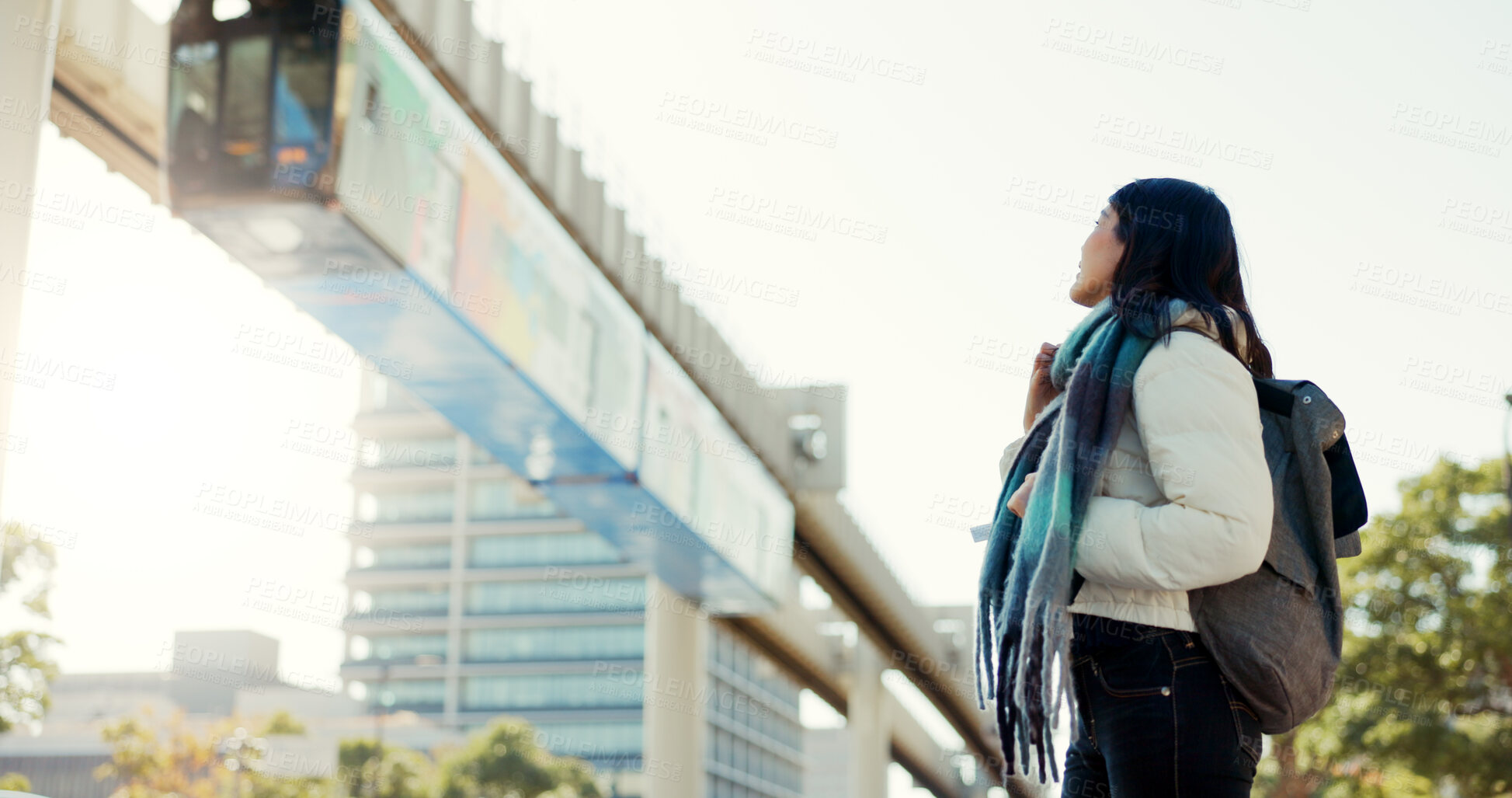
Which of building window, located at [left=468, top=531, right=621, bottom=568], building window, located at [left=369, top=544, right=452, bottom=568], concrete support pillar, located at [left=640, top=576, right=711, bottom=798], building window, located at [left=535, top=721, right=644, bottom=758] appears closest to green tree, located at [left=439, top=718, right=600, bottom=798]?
building window, located at [left=535, top=721, right=644, bottom=758]

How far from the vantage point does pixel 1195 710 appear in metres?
2.13

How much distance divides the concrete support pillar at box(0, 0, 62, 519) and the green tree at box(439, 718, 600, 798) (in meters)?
57.0

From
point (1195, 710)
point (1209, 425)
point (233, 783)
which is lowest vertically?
point (233, 783)

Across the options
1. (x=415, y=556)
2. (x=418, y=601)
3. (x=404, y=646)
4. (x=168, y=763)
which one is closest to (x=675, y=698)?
(x=168, y=763)

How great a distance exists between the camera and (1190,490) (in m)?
2.16

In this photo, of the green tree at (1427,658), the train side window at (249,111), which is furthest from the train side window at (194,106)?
the green tree at (1427,658)

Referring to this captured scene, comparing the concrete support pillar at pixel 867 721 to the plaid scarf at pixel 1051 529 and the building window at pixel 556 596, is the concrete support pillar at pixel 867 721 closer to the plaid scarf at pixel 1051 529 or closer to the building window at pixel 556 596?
the plaid scarf at pixel 1051 529

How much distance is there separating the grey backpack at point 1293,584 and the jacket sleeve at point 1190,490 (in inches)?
2.9

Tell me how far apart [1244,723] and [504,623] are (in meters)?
96.0

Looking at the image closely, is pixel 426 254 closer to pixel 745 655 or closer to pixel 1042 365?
pixel 1042 365

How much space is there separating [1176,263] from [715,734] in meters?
93.7

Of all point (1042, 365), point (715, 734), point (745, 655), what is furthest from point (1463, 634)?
point (745, 655)

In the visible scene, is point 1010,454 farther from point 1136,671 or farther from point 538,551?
point 538,551

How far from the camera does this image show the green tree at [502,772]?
2386 inches
